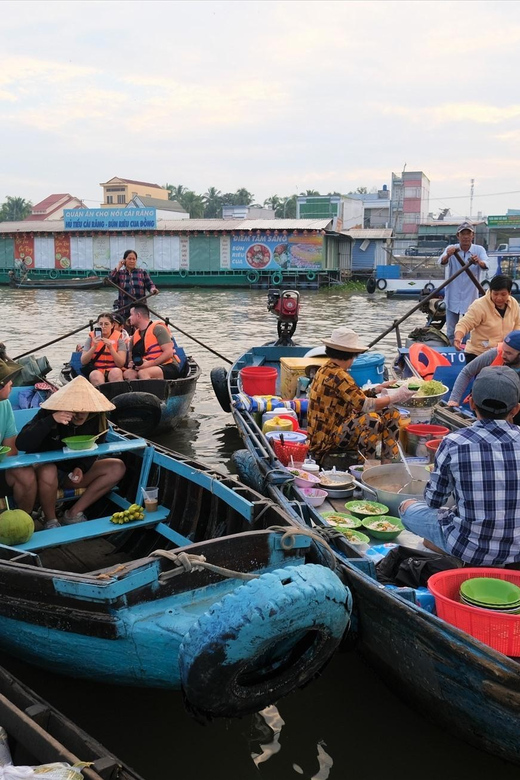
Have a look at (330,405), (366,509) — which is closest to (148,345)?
(330,405)

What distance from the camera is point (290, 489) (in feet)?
16.1

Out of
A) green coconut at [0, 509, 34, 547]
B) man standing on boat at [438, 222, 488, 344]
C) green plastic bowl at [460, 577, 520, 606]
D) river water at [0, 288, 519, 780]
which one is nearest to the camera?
green plastic bowl at [460, 577, 520, 606]

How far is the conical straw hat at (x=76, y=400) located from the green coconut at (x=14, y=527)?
0.81 m

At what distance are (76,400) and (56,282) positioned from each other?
102 feet

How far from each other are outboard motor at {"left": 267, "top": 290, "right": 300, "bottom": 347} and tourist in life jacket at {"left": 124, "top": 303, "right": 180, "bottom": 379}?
1.92 meters

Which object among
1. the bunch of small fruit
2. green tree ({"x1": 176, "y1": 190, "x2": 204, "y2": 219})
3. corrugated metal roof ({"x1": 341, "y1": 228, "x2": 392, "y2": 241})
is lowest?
the bunch of small fruit

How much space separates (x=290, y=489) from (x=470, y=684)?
2.07m

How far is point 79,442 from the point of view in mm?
4906

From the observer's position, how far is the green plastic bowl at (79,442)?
489 centimetres

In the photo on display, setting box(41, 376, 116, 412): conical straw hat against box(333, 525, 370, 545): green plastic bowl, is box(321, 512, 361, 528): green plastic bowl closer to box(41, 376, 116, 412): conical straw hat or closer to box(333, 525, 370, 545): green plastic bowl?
box(333, 525, 370, 545): green plastic bowl

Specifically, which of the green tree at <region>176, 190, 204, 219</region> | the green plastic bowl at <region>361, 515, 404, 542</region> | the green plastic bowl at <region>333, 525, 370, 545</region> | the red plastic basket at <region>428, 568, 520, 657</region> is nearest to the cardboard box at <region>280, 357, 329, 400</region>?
the green plastic bowl at <region>361, 515, 404, 542</region>

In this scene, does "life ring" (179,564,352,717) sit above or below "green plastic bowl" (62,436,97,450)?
below

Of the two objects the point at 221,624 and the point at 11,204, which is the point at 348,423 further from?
the point at 11,204

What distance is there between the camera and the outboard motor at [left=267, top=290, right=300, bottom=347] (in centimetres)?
1019
